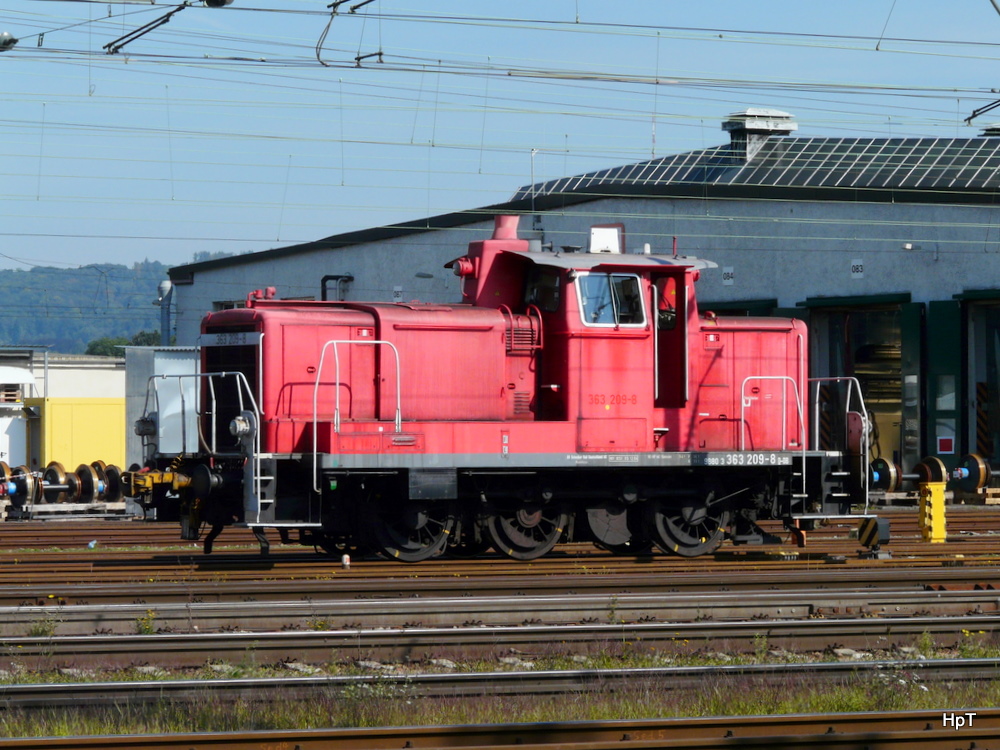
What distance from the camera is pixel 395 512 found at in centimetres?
1318

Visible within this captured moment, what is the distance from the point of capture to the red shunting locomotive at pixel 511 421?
1270 centimetres

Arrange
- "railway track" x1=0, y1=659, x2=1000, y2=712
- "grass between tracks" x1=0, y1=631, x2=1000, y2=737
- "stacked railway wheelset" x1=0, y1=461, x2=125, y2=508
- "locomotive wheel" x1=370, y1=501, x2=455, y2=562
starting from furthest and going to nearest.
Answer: "stacked railway wheelset" x1=0, y1=461, x2=125, y2=508 < "locomotive wheel" x1=370, y1=501, x2=455, y2=562 < "railway track" x1=0, y1=659, x2=1000, y2=712 < "grass between tracks" x1=0, y1=631, x2=1000, y2=737

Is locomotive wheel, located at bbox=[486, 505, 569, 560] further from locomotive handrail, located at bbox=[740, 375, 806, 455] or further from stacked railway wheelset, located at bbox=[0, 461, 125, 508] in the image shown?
stacked railway wheelset, located at bbox=[0, 461, 125, 508]

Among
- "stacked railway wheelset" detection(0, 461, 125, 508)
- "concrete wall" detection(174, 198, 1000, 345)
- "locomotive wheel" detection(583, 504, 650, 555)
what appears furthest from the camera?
"concrete wall" detection(174, 198, 1000, 345)

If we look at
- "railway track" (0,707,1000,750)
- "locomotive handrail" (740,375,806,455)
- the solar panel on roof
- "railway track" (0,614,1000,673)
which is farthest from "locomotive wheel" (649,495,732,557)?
the solar panel on roof

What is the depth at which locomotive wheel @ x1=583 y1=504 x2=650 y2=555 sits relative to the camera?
45.2 feet

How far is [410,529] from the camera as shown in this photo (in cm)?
1321

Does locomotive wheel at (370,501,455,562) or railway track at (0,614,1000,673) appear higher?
locomotive wheel at (370,501,455,562)

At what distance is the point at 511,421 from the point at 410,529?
158 centimetres

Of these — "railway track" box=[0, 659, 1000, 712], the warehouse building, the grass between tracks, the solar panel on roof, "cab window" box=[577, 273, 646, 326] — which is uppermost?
the solar panel on roof

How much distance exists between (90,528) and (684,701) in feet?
50.0

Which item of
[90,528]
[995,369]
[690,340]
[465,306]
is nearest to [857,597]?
[690,340]

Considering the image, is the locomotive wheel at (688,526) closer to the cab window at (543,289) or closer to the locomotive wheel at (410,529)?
the locomotive wheel at (410,529)

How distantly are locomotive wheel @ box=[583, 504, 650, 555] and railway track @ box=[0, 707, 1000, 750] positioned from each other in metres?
7.42
